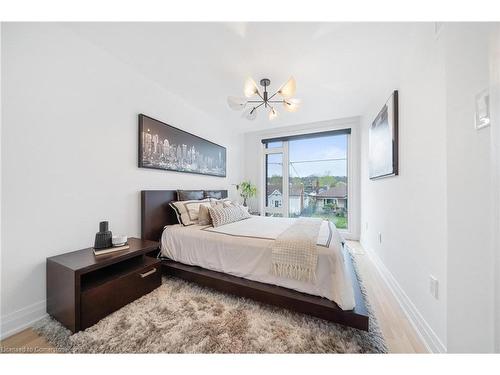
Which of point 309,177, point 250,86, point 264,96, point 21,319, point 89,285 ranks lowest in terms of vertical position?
point 21,319

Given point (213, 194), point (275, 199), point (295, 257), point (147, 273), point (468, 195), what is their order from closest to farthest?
point (468, 195), point (295, 257), point (147, 273), point (213, 194), point (275, 199)

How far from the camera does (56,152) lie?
1458 millimetres

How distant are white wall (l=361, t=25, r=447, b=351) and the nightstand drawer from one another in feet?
7.47

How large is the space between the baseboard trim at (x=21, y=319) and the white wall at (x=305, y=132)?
3.64 metres

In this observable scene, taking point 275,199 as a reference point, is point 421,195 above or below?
above

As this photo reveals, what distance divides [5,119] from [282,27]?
7.32ft

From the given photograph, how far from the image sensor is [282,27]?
1464 millimetres

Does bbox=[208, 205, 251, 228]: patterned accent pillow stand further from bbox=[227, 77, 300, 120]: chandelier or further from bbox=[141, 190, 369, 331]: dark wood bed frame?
bbox=[227, 77, 300, 120]: chandelier

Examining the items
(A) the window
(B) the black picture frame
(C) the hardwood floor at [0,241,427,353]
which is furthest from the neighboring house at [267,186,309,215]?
(C) the hardwood floor at [0,241,427,353]

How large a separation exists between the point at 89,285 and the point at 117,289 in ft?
0.64

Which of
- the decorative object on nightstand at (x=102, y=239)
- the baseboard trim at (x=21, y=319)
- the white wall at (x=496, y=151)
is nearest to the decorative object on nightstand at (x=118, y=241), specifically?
the decorative object on nightstand at (x=102, y=239)

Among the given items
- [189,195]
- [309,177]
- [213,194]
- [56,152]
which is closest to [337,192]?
[309,177]

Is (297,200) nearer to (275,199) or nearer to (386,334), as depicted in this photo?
(275,199)
